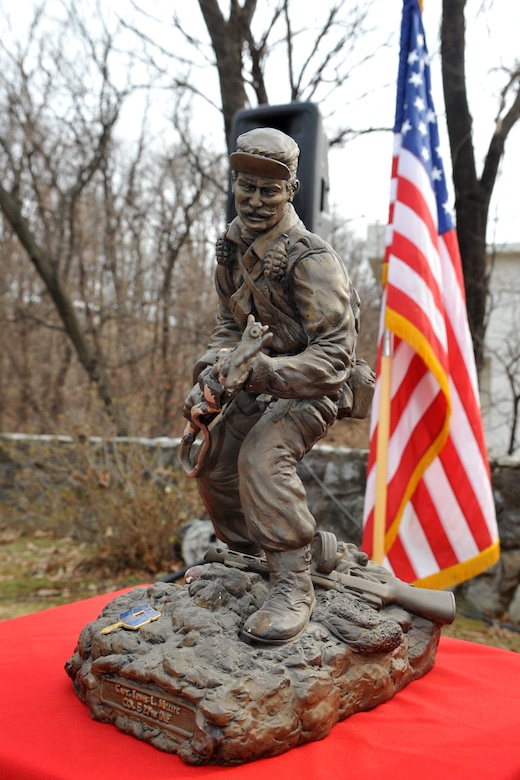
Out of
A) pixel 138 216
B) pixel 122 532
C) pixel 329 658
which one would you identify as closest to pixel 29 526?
pixel 122 532

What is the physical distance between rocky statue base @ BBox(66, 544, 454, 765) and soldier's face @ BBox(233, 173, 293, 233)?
1189 mm

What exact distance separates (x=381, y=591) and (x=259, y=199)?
1.39 metres

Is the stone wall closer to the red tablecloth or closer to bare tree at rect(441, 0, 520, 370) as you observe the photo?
bare tree at rect(441, 0, 520, 370)

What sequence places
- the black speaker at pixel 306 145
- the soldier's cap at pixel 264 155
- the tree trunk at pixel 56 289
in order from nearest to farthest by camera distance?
the soldier's cap at pixel 264 155, the black speaker at pixel 306 145, the tree trunk at pixel 56 289

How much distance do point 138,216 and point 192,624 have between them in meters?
9.15

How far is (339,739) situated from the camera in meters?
2.06

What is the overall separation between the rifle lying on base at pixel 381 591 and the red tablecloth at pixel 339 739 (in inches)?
9.8

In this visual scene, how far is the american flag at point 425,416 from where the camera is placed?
12.9ft

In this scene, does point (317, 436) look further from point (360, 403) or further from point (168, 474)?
point (168, 474)

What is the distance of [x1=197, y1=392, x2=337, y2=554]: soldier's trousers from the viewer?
2.28 meters

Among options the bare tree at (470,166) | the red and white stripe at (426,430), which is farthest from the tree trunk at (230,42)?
the red and white stripe at (426,430)

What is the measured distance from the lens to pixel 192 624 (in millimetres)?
2201

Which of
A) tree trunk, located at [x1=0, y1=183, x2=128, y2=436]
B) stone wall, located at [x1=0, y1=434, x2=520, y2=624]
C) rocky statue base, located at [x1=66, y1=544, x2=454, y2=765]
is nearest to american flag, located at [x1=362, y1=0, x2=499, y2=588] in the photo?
stone wall, located at [x1=0, y1=434, x2=520, y2=624]

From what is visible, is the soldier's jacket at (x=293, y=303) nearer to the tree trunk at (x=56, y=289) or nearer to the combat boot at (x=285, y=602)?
the combat boot at (x=285, y=602)
